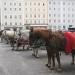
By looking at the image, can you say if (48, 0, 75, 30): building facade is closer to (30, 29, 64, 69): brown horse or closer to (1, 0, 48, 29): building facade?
(1, 0, 48, 29): building facade

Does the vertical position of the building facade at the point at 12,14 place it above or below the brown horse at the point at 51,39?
above

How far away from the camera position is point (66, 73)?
39.7ft

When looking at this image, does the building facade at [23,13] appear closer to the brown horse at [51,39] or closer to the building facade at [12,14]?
the building facade at [12,14]

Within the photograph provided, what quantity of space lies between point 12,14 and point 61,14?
2352cm

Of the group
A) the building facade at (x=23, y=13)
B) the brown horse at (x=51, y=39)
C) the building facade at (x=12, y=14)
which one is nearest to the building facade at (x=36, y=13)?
the building facade at (x=23, y=13)

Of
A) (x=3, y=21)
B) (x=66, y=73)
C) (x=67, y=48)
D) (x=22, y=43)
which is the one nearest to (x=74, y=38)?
(x=67, y=48)

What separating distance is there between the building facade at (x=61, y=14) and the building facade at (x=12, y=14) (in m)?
13.7

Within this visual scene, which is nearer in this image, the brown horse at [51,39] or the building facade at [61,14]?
the brown horse at [51,39]

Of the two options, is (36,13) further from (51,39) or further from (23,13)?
(51,39)

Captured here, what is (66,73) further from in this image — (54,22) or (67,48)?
(54,22)

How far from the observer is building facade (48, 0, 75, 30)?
→ 14388 centimetres

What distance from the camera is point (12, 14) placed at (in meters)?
137

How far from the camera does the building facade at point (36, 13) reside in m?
141

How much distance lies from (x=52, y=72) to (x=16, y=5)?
127042mm
